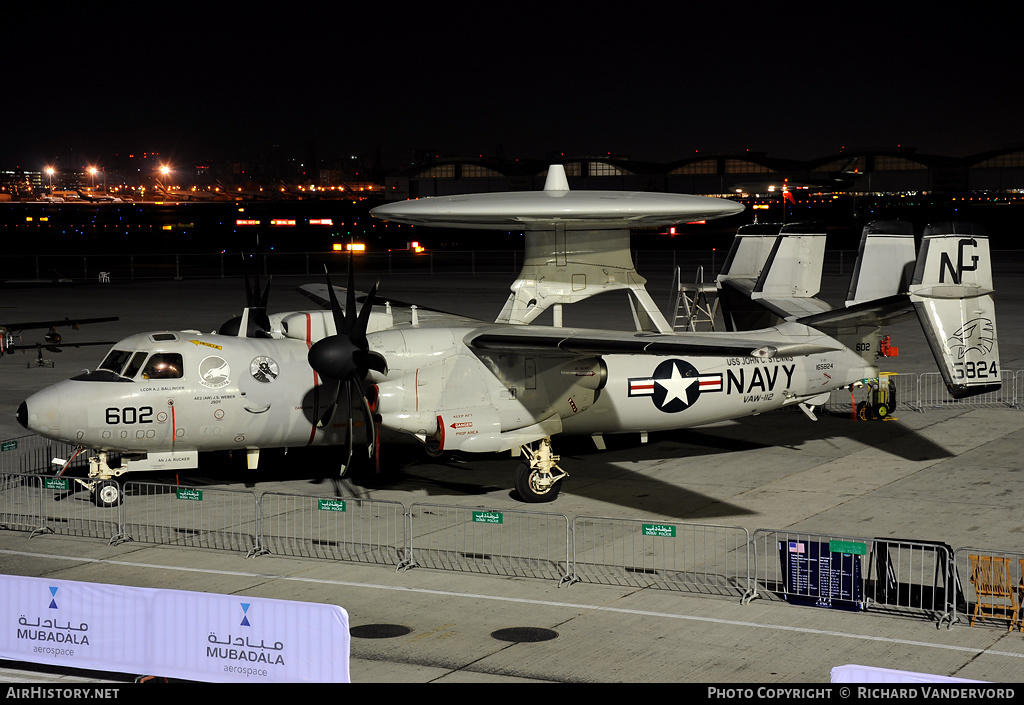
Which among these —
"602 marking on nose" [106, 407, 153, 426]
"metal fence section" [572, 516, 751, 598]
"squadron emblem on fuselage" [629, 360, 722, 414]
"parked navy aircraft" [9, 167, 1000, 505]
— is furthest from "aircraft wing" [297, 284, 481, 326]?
"602 marking on nose" [106, 407, 153, 426]

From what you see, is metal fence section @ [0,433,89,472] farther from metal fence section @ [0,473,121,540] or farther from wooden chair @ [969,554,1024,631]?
wooden chair @ [969,554,1024,631]

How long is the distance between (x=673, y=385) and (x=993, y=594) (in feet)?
29.2

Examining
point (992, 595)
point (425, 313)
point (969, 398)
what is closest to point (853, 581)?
point (992, 595)

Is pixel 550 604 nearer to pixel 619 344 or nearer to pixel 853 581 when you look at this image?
pixel 853 581

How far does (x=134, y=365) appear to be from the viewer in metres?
19.2

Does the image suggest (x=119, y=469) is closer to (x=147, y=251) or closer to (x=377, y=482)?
(x=377, y=482)

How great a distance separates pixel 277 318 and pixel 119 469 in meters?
4.29

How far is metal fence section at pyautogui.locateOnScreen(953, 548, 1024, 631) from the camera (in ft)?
44.7

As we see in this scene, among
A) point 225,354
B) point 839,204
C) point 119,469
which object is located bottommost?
point 119,469

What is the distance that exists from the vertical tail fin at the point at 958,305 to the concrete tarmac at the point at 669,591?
2.19 metres

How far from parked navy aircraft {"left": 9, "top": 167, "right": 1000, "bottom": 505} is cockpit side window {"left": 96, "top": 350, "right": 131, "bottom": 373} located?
29mm

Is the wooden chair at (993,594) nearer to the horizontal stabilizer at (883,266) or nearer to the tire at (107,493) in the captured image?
the horizontal stabilizer at (883,266)
